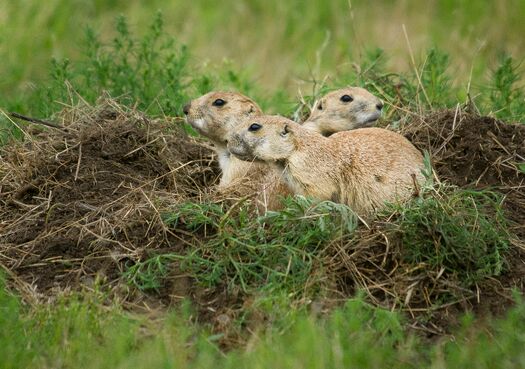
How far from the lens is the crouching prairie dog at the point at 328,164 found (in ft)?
23.4

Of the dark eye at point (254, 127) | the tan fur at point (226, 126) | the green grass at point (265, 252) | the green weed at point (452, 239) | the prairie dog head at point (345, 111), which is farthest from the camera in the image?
the prairie dog head at point (345, 111)

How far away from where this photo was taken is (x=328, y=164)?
282 inches

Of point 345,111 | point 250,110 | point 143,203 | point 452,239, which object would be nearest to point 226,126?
point 250,110

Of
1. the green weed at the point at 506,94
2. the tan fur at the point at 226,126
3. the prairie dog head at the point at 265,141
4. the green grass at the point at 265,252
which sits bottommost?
the green weed at the point at 506,94

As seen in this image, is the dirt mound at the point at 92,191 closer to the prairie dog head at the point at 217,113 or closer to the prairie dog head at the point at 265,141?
the prairie dog head at the point at 217,113

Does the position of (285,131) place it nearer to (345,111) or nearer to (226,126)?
(226,126)

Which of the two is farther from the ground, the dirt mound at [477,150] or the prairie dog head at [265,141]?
the prairie dog head at [265,141]

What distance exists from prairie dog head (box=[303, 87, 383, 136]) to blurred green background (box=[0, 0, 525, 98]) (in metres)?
3.62

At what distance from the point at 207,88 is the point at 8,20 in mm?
2914

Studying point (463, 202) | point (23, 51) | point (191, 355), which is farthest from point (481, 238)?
point (23, 51)

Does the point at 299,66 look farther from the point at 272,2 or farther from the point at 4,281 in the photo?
the point at 4,281

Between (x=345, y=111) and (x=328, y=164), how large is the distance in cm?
132

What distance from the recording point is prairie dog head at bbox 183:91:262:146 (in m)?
8.08

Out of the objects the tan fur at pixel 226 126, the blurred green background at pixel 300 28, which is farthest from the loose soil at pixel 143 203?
the blurred green background at pixel 300 28
